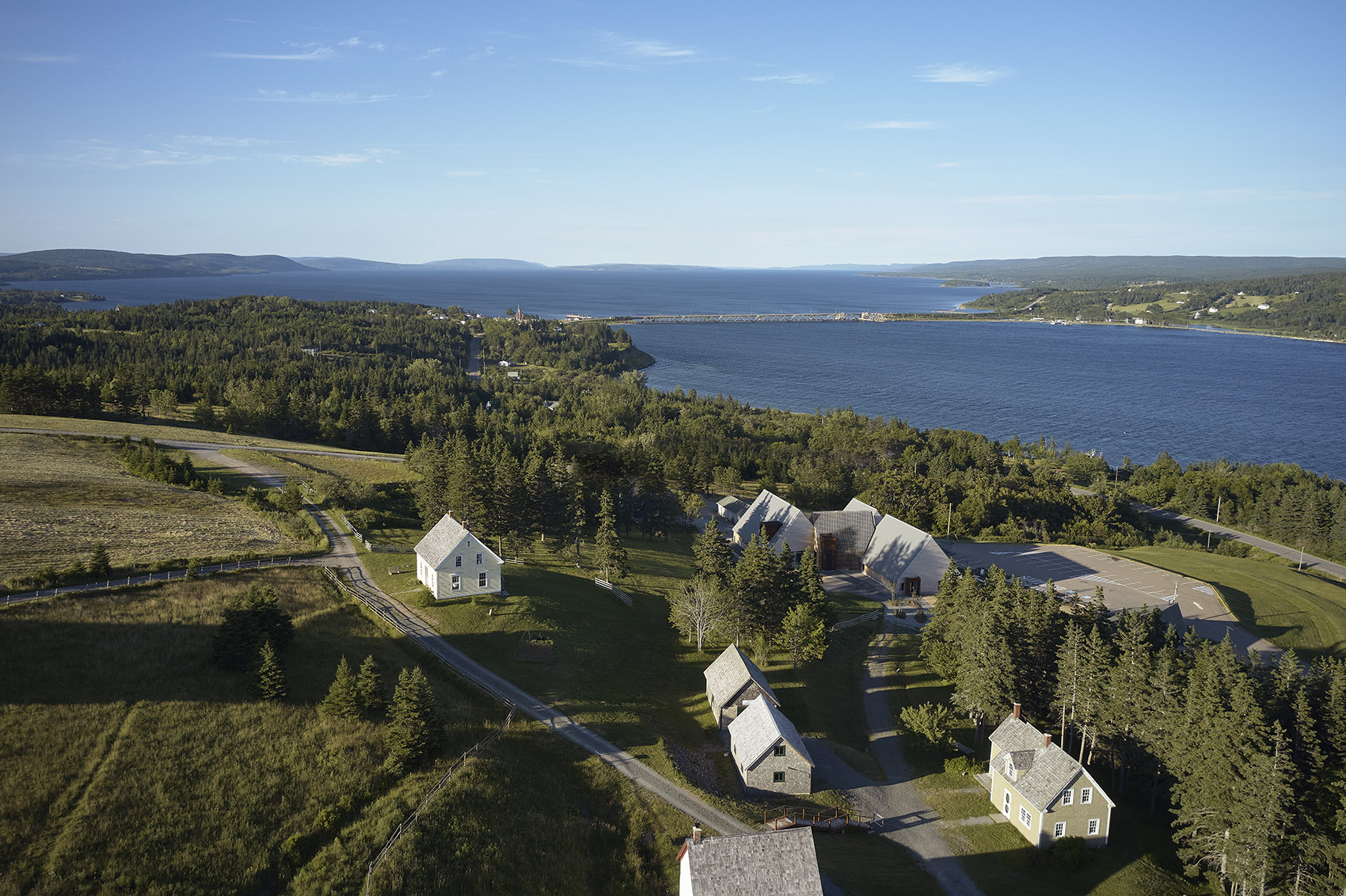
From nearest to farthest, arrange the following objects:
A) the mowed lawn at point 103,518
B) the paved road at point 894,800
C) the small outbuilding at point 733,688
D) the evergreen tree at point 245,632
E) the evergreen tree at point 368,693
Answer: the paved road at point 894,800 → the evergreen tree at point 368,693 → the evergreen tree at point 245,632 → the small outbuilding at point 733,688 → the mowed lawn at point 103,518

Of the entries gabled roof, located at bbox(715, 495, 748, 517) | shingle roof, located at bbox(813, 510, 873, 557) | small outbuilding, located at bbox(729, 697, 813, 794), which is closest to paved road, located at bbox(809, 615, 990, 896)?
small outbuilding, located at bbox(729, 697, 813, 794)

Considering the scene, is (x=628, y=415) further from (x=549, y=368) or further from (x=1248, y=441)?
(x=1248, y=441)

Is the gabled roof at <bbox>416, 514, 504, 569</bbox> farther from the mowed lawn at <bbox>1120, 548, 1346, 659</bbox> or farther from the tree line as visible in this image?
the mowed lawn at <bbox>1120, 548, 1346, 659</bbox>

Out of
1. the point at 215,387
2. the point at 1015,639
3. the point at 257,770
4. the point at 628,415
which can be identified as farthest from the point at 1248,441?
the point at 215,387

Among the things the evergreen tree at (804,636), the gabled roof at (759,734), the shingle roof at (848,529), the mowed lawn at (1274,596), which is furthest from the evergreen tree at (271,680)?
the mowed lawn at (1274,596)

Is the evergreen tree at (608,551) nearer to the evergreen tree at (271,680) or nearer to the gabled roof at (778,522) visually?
the gabled roof at (778,522)

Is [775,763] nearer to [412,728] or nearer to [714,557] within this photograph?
→ [412,728]

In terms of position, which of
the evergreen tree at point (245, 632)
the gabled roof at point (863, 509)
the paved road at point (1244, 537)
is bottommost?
the paved road at point (1244, 537)
